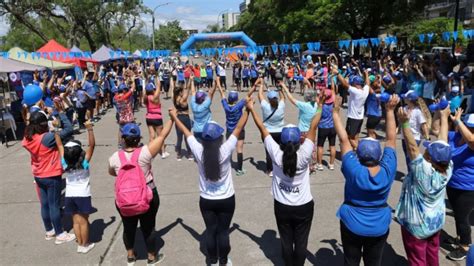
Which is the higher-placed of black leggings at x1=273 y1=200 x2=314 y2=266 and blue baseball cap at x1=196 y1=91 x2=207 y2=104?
blue baseball cap at x1=196 y1=91 x2=207 y2=104

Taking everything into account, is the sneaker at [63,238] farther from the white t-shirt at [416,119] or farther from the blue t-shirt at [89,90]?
the blue t-shirt at [89,90]

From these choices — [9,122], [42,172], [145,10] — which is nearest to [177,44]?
[145,10]

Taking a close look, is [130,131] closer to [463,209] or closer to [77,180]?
[77,180]

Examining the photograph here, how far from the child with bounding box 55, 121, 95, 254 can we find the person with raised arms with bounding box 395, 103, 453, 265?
3312 mm

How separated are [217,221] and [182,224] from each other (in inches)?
65.4

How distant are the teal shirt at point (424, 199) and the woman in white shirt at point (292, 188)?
0.93 metres

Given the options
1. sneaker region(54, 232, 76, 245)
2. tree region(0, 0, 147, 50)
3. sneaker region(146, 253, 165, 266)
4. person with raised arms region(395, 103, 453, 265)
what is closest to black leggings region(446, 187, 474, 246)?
person with raised arms region(395, 103, 453, 265)

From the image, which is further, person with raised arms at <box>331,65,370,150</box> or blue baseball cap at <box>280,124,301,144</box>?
person with raised arms at <box>331,65,370,150</box>

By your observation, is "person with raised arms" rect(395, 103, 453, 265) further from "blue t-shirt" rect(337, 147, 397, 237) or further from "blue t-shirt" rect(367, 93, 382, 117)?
"blue t-shirt" rect(367, 93, 382, 117)

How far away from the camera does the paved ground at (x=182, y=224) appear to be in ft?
15.0

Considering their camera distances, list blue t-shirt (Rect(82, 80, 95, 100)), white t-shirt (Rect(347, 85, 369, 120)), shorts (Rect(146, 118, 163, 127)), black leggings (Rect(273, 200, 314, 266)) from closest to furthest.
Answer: black leggings (Rect(273, 200, 314, 266)) < white t-shirt (Rect(347, 85, 369, 120)) < shorts (Rect(146, 118, 163, 127)) < blue t-shirt (Rect(82, 80, 95, 100))

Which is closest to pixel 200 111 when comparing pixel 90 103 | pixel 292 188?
pixel 292 188

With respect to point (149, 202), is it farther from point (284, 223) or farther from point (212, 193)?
point (284, 223)

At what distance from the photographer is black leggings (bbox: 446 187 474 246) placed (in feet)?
13.7
